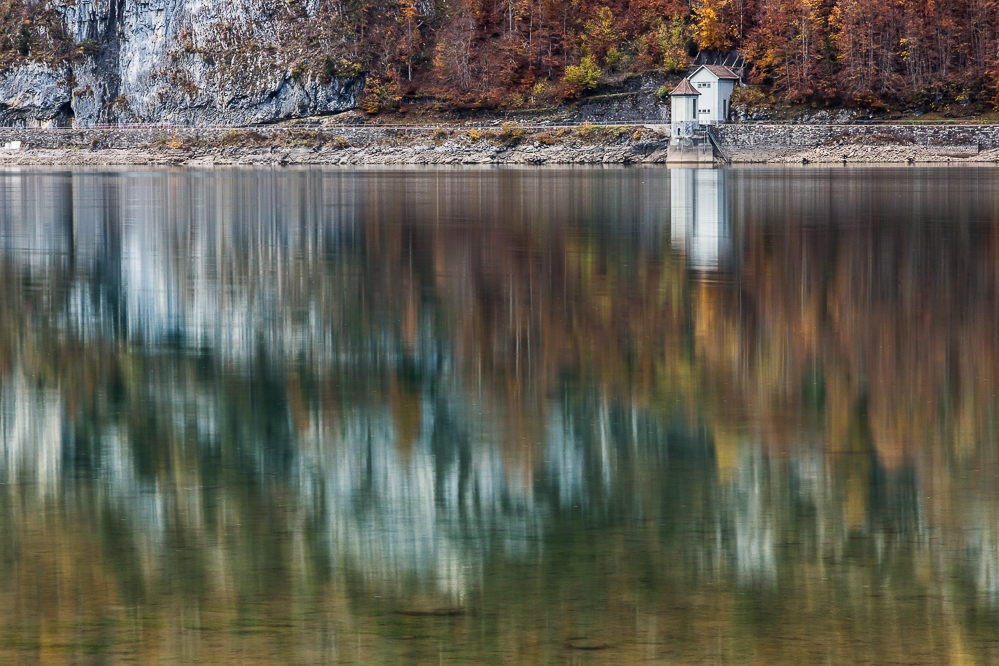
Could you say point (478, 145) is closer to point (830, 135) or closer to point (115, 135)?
point (830, 135)

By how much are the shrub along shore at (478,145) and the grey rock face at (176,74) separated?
6.08 metres

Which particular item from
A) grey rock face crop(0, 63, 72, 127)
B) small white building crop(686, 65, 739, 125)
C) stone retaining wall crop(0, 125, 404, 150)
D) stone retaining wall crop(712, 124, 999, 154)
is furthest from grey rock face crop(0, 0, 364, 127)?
stone retaining wall crop(712, 124, 999, 154)

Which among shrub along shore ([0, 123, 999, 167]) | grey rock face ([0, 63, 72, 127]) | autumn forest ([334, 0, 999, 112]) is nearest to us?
shrub along shore ([0, 123, 999, 167])

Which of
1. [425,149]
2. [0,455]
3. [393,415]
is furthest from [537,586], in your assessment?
[425,149]

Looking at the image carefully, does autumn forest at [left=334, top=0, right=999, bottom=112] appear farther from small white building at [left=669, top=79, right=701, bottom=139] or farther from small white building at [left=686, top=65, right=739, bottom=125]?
small white building at [left=669, top=79, right=701, bottom=139]

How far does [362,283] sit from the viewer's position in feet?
59.5

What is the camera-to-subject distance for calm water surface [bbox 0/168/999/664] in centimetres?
582

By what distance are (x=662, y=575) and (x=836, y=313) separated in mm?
9379

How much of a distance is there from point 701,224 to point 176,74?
320 feet

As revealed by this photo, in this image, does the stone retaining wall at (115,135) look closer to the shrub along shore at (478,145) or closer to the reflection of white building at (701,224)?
the shrub along shore at (478,145)

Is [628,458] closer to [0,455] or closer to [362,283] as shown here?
[0,455]

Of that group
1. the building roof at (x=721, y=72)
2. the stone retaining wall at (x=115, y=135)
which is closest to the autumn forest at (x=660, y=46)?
the building roof at (x=721, y=72)

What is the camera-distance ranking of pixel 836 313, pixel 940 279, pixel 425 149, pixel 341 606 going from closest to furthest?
pixel 341 606, pixel 836 313, pixel 940 279, pixel 425 149

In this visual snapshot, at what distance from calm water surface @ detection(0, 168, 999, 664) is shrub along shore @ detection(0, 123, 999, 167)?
68070mm
